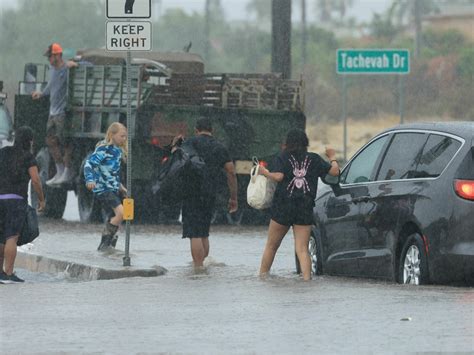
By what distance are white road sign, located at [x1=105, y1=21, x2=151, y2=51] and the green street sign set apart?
52.0 feet

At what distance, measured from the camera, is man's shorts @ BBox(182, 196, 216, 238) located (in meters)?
17.1

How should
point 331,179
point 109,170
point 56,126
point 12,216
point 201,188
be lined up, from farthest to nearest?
point 56,126 < point 109,170 < point 201,188 < point 12,216 < point 331,179

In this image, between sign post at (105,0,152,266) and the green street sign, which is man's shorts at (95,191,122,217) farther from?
the green street sign

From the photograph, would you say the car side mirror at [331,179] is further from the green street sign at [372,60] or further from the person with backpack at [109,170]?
the green street sign at [372,60]

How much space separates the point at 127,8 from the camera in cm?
1670


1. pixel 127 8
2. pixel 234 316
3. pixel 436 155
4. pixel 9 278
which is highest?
pixel 127 8

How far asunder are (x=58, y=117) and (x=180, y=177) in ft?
29.5

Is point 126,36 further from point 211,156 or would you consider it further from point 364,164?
point 364,164

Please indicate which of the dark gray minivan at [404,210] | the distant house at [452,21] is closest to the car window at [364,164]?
the dark gray minivan at [404,210]

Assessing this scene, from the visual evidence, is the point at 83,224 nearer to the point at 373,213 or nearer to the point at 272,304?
the point at 373,213

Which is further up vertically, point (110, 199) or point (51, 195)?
point (51, 195)

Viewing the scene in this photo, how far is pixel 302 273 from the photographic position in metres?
15.4

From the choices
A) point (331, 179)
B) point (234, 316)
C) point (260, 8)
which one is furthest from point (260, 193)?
point (260, 8)

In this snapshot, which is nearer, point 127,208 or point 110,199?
point 127,208
